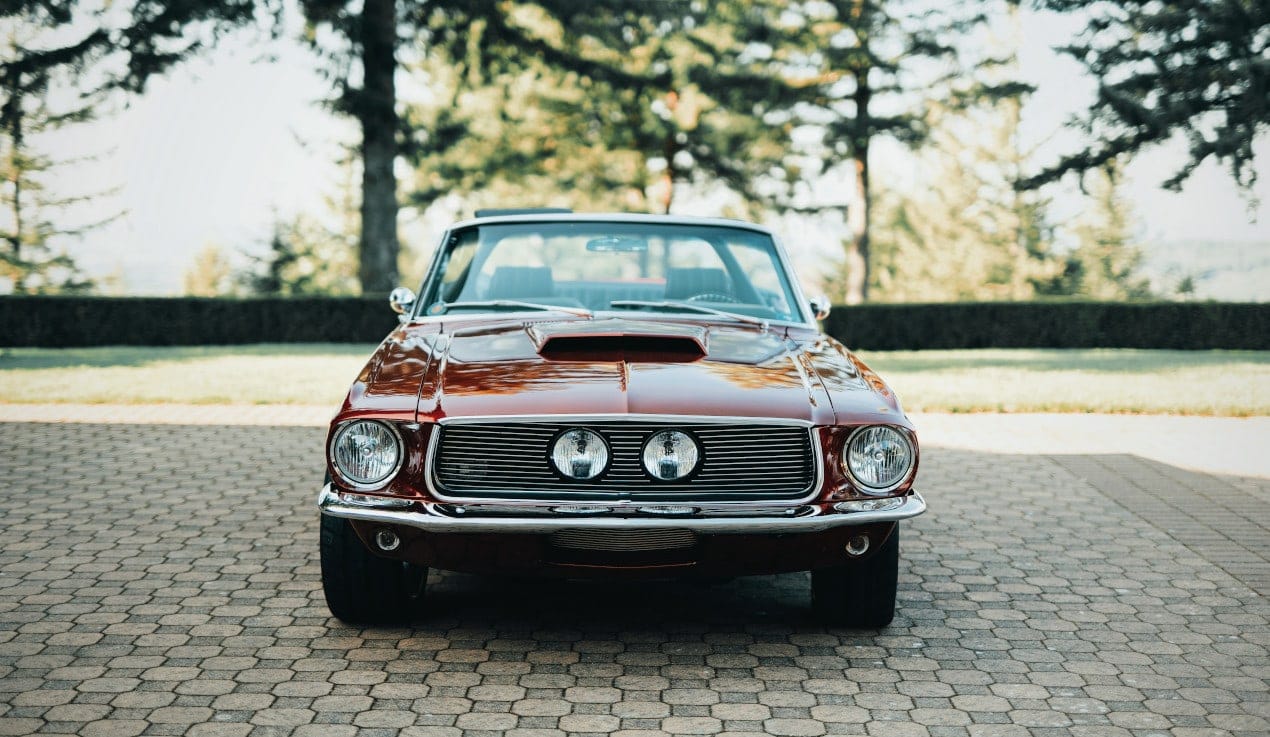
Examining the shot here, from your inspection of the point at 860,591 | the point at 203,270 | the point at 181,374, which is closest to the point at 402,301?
the point at 860,591

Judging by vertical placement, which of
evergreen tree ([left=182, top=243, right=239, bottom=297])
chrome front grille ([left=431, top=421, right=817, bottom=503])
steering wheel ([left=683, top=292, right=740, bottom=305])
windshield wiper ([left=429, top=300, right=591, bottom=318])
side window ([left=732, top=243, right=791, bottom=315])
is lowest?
chrome front grille ([left=431, top=421, right=817, bottom=503])

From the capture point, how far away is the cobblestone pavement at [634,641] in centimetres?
375

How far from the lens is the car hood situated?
4.04 meters

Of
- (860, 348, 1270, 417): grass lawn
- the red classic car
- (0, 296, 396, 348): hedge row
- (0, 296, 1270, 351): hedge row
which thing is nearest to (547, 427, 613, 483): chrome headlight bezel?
the red classic car

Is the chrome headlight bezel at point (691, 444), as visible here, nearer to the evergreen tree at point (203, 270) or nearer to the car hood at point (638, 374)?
the car hood at point (638, 374)

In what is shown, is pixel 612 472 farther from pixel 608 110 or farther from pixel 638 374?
pixel 608 110

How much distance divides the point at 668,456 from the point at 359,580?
135 centimetres

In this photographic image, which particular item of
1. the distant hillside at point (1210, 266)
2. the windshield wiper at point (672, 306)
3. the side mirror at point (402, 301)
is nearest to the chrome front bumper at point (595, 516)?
the windshield wiper at point (672, 306)

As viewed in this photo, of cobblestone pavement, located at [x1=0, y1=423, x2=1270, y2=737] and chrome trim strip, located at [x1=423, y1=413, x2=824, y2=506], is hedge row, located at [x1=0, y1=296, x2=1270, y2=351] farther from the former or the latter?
chrome trim strip, located at [x1=423, y1=413, x2=824, y2=506]

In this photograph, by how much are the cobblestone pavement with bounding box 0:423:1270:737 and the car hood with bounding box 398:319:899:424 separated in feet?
3.09

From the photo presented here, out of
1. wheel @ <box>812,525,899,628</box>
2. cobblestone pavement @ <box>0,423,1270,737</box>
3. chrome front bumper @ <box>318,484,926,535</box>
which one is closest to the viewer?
cobblestone pavement @ <box>0,423,1270,737</box>

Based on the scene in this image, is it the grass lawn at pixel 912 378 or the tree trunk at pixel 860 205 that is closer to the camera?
the grass lawn at pixel 912 378

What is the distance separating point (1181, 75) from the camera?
22547 mm

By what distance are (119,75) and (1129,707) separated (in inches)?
797
